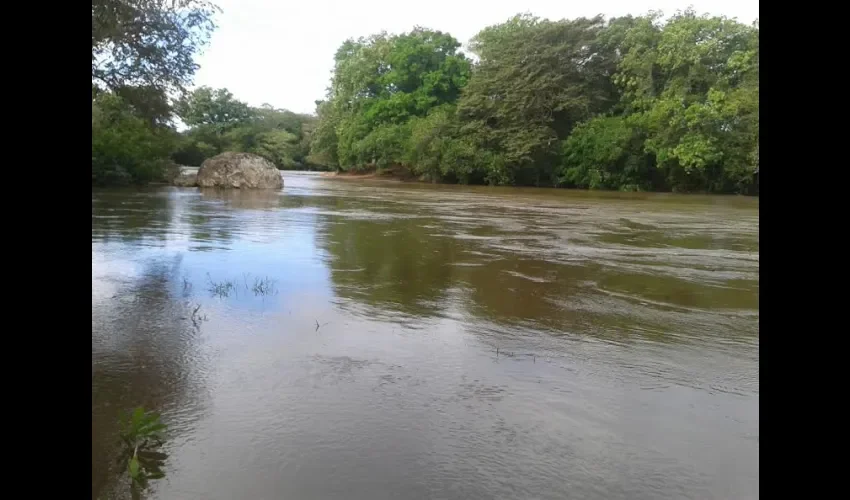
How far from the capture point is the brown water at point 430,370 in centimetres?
283

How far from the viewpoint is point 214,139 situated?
3788 centimetres

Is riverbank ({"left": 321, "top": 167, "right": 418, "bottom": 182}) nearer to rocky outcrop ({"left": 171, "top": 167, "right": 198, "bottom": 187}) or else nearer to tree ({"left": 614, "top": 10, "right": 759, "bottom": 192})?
tree ({"left": 614, "top": 10, "right": 759, "bottom": 192})

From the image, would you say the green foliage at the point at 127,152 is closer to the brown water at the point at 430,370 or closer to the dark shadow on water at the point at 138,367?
the brown water at the point at 430,370

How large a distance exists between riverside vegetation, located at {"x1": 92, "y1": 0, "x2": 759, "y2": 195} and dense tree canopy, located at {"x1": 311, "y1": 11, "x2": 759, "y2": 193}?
0.06 metres

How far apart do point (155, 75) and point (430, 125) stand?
961 inches

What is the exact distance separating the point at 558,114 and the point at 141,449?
3239 cm

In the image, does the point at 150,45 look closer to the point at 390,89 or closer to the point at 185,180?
the point at 185,180

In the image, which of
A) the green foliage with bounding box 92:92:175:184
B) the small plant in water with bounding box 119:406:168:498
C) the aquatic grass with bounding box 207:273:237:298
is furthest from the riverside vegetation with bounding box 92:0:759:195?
the small plant in water with bounding box 119:406:168:498

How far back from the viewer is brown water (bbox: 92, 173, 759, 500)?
2.83 meters

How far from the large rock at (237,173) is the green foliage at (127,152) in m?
1.53

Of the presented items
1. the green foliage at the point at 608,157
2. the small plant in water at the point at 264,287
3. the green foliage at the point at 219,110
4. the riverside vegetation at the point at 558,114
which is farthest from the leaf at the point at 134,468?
the green foliage at the point at 219,110
